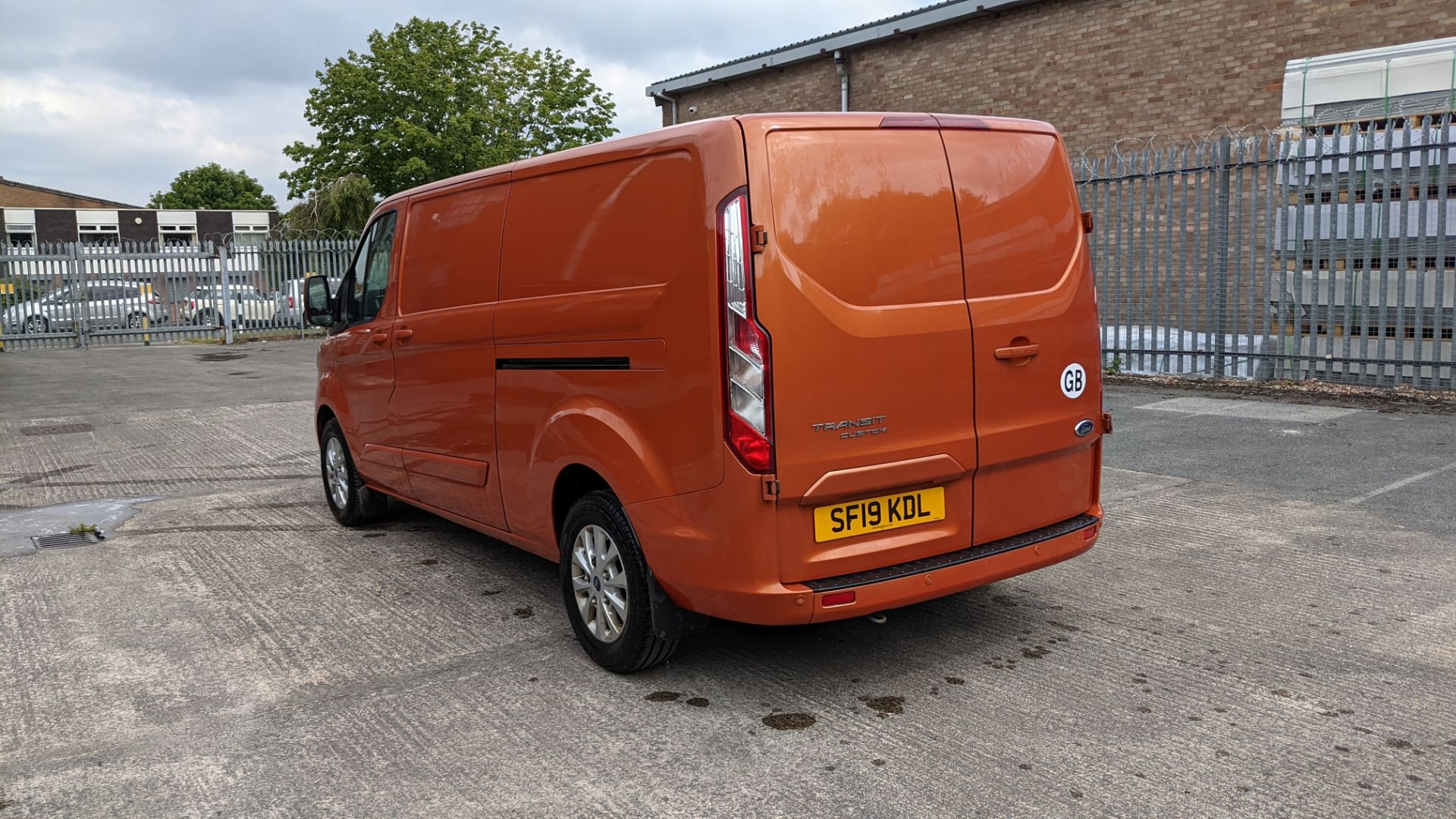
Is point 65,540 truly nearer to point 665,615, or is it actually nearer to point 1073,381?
point 665,615

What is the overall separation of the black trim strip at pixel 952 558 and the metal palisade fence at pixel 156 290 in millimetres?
21427

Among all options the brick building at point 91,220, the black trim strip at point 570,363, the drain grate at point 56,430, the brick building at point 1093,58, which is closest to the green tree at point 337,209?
the brick building at point 1093,58

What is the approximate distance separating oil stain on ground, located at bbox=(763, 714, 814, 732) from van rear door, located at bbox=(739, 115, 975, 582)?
0.47 m

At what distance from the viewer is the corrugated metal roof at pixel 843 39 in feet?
61.4

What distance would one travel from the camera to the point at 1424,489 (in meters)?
6.43

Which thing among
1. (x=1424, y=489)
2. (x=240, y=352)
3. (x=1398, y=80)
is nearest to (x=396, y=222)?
(x=1424, y=489)

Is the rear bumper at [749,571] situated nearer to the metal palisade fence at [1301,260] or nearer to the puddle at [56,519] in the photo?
the puddle at [56,519]

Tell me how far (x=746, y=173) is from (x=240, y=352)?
2071cm

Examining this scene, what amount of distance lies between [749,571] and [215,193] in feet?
331

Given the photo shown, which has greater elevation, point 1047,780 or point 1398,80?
point 1398,80

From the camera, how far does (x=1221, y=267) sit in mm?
11297

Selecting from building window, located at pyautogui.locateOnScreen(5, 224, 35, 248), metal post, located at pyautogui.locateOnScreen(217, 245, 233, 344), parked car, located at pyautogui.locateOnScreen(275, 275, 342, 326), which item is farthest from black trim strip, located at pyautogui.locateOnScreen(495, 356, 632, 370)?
building window, located at pyautogui.locateOnScreen(5, 224, 35, 248)

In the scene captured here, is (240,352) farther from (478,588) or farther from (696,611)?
(696,611)

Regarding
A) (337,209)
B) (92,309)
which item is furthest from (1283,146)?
(337,209)
